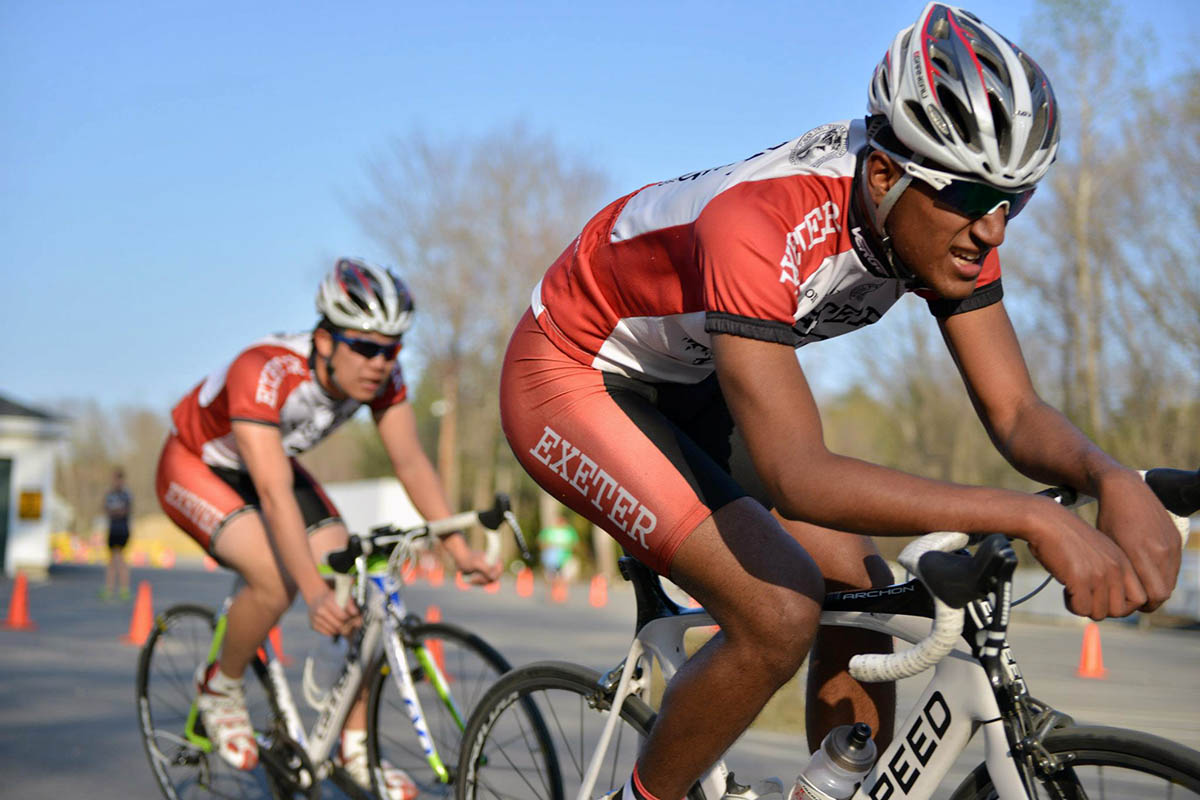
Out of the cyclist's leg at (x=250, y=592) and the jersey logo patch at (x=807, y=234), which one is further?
the cyclist's leg at (x=250, y=592)

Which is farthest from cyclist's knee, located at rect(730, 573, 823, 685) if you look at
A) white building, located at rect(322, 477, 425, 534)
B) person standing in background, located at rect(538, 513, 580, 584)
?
white building, located at rect(322, 477, 425, 534)

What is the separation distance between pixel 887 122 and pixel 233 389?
3.12 m

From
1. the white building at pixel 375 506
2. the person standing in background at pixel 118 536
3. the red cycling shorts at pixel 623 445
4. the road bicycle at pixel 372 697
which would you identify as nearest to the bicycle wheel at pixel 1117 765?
the red cycling shorts at pixel 623 445

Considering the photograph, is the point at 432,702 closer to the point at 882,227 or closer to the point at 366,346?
the point at 366,346

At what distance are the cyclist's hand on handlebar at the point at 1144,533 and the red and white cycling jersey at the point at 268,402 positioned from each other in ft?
11.1

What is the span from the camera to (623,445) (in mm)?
2686

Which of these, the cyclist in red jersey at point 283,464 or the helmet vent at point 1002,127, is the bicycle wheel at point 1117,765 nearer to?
the helmet vent at point 1002,127

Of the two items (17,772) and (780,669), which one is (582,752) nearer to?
(780,669)

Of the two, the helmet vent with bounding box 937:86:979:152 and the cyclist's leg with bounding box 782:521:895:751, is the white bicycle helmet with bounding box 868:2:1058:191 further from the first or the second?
the cyclist's leg with bounding box 782:521:895:751

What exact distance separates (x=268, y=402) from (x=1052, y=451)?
124 inches

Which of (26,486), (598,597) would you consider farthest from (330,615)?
(26,486)

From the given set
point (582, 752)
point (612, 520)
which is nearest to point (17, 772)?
point (582, 752)

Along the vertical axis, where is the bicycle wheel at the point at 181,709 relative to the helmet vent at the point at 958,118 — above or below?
below

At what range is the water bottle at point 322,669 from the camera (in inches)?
189
